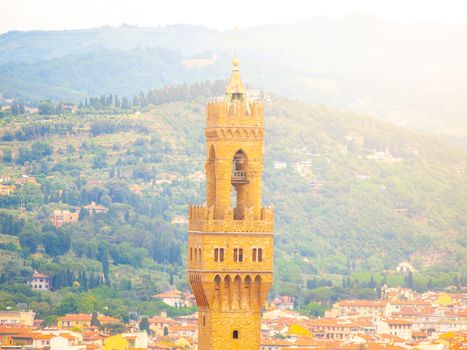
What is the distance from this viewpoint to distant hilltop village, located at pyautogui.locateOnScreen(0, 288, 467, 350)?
143250 mm

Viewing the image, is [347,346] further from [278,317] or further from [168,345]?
[278,317]

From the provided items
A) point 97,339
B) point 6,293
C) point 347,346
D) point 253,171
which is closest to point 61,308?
point 6,293

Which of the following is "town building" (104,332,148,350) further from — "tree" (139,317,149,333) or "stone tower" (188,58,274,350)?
"stone tower" (188,58,274,350)

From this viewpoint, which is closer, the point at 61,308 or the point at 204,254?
the point at 204,254

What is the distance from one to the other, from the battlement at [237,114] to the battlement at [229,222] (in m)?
2.02

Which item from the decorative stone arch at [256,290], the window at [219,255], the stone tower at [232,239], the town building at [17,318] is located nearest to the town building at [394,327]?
the town building at [17,318]

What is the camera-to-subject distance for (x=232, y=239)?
51.6m

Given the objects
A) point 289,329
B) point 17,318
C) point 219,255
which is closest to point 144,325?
point 17,318

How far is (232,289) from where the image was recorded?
5178cm

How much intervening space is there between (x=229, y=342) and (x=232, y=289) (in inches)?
48.8

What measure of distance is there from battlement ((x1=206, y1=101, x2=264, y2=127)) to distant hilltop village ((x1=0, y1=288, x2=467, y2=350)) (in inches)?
3210

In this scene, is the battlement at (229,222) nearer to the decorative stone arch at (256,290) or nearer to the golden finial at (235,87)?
the decorative stone arch at (256,290)

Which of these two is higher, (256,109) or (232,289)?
(256,109)

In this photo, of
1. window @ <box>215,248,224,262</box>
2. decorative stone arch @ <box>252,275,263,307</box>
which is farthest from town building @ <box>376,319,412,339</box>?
window @ <box>215,248,224,262</box>
